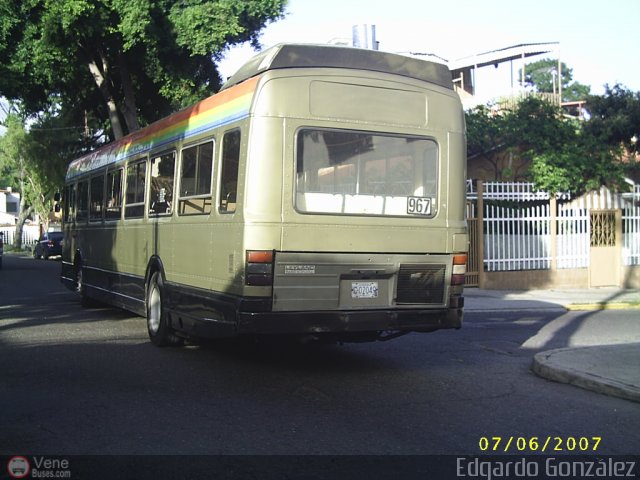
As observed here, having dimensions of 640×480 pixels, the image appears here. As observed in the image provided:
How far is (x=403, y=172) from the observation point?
8016 millimetres

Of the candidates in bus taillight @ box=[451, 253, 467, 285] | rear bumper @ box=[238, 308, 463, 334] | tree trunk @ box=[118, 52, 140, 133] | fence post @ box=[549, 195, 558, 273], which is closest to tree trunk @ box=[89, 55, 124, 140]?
tree trunk @ box=[118, 52, 140, 133]

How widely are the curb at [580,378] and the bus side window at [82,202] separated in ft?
29.6

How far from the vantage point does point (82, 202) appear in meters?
14.5

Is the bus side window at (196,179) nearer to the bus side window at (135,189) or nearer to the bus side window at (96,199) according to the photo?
the bus side window at (135,189)

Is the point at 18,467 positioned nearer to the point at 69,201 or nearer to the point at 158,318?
the point at 158,318

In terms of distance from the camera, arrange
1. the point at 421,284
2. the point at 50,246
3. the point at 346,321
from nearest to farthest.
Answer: the point at 346,321, the point at 421,284, the point at 50,246

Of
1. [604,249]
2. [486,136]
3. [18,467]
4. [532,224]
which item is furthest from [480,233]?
[18,467]

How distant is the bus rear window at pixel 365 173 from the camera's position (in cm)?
748

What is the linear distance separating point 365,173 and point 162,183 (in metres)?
3.39

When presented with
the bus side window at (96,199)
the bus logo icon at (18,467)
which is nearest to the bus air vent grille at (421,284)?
the bus logo icon at (18,467)

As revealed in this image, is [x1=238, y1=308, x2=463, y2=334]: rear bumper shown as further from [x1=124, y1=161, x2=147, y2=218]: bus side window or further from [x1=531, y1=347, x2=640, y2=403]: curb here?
[x1=124, y1=161, x2=147, y2=218]: bus side window

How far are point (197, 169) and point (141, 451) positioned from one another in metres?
4.07

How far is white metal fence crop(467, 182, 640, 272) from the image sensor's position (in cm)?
2003

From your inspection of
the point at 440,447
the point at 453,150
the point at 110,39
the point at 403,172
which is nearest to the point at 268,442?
the point at 440,447
